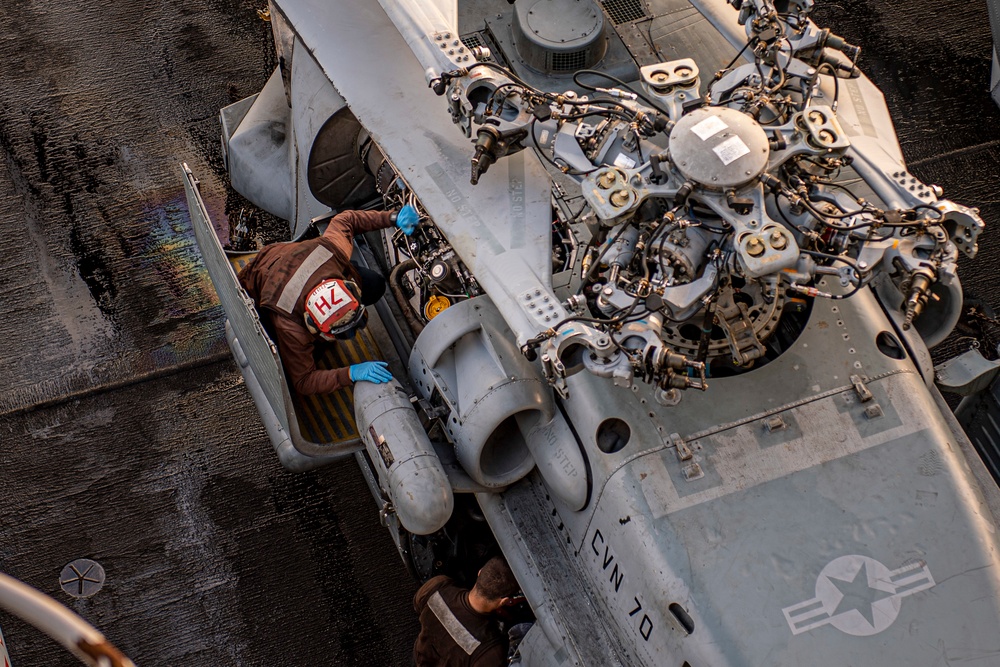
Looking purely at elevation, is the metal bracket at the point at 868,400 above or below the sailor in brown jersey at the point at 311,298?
above

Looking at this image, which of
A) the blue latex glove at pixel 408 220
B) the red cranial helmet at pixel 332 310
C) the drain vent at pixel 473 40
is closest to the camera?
the red cranial helmet at pixel 332 310

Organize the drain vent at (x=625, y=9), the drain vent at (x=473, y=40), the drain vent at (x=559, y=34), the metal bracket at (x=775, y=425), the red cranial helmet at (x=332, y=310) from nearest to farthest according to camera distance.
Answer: the metal bracket at (x=775, y=425) < the red cranial helmet at (x=332, y=310) < the drain vent at (x=559, y=34) < the drain vent at (x=473, y=40) < the drain vent at (x=625, y=9)

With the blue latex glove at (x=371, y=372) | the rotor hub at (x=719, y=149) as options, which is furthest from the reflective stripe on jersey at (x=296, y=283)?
the rotor hub at (x=719, y=149)

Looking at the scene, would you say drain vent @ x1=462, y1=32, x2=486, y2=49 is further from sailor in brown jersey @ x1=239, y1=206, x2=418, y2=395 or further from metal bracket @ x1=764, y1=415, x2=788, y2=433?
metal bracket @ x1=764, y1=415, x2=788, y2=433

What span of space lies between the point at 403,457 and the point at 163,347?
148 inches

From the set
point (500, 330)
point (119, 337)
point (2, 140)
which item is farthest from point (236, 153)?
point (500, 330)

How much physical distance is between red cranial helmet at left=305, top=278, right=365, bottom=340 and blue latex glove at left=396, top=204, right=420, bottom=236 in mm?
714

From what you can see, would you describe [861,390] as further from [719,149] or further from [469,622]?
[469,622]

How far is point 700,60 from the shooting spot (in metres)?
8.43

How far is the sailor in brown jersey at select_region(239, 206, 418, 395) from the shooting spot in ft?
24.3

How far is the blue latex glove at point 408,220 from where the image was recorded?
791 cm

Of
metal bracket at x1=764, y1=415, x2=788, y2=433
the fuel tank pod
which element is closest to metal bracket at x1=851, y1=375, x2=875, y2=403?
metal bracket at x1=764, y1=415, x2=788, y2=433

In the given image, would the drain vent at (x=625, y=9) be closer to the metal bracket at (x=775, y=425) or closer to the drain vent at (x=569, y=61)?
the drain vent at (x=569, y=61)

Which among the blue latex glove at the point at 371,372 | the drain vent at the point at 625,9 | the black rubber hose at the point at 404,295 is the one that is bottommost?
the black rubber hose at the point at 404,295
